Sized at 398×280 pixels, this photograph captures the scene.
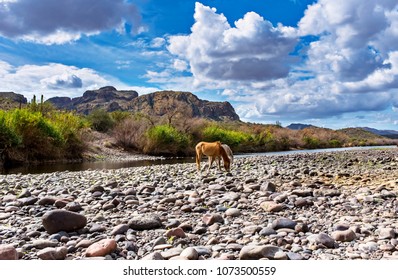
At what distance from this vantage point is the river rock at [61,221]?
16.8 ft

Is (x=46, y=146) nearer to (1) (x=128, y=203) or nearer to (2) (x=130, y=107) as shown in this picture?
(1) (x=128, y=203)

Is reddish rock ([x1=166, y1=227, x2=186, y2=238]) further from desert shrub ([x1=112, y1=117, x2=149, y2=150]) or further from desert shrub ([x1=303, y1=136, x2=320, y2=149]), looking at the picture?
desert shrub ([x1=303, y1=136, x2=320, y2=149])

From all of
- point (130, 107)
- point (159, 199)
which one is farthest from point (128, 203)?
point (130, 107)

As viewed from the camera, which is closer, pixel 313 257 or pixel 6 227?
pixel 313 257

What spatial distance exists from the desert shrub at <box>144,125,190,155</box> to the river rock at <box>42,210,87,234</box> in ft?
127

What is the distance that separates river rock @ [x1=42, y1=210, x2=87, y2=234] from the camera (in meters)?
5.13

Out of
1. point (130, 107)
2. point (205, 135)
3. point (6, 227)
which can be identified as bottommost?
point (6, 227)

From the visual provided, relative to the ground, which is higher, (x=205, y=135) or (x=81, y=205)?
(x=205, y=135)

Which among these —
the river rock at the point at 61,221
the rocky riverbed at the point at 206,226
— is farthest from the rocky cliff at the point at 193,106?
the river rock at the point at 61,221

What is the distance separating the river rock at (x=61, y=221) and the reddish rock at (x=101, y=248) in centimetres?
112

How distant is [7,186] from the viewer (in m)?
10.9

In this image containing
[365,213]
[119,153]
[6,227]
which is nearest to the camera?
[6,227]

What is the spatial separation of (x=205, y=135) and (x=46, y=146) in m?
27.4
